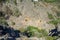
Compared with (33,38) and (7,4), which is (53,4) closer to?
(7,4)

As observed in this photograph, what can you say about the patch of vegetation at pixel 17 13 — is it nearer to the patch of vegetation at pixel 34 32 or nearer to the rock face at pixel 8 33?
the patch of vegetation at pixel 34 32

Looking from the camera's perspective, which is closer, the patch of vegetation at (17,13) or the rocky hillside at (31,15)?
the rocky hillside at (31,15)

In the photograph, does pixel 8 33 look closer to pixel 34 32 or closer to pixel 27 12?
pixel 34 32

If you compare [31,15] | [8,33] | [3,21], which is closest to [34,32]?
[8,33]

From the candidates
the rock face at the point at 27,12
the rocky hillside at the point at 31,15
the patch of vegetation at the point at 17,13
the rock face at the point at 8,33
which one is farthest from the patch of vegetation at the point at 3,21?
the patch of vegetation at the point at 17,13

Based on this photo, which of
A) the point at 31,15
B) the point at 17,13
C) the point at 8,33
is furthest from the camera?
the point at 31,15

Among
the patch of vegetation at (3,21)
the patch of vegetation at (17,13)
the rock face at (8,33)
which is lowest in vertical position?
the rock face at (8,33)

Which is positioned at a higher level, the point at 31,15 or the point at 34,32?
the point at 31,15

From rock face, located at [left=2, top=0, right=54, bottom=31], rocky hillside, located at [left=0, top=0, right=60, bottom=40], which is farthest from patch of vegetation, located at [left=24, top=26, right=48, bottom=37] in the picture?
rock face, located at [left=2, top=0, right=54, bottom=31]

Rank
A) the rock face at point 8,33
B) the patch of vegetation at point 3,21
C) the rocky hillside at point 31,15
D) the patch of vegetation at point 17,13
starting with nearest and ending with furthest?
the rock face at point 8,33, the patch of vegetation at point 3,21, the rocky hillside at point 31,15, the patch of vegetation at point 17,13
